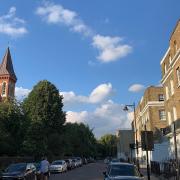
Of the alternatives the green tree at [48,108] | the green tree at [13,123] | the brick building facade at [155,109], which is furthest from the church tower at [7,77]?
the green tree at [13,123]

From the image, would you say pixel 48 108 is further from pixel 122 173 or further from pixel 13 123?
pixel 122 173

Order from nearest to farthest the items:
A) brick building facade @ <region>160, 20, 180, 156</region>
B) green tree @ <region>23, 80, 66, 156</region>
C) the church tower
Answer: brick building facade @ <region>160, 20, 180, 156</region> < green tree @ <region>23, 80, 66, 156</region> < the church tower

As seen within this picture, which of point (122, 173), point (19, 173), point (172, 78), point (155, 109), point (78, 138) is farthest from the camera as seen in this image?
point (78, 138)

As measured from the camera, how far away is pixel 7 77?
116 m

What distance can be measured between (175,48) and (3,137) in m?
21.6

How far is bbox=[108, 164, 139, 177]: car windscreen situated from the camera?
17.5 metres

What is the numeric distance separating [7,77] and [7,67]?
412 cm

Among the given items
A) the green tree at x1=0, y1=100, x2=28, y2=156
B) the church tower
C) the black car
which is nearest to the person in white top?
the black car

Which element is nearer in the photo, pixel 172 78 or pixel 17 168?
pixel 17 168

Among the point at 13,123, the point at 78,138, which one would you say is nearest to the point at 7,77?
the point at 78,138

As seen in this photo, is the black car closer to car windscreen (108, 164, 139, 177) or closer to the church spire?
car windscreen (108, 164, 139, 177)

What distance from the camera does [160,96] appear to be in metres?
67.4

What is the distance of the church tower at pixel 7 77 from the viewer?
116062mm

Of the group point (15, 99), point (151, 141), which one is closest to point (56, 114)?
point (15, 99)
